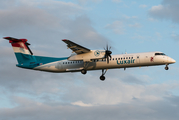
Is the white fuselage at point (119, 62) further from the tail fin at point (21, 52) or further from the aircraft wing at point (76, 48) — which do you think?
the tail fin at point (21, 52)

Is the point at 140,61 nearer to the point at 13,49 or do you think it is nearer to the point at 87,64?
the point at 87,64

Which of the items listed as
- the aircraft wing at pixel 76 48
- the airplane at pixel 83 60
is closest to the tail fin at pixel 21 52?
the airplane at pixel 83 60

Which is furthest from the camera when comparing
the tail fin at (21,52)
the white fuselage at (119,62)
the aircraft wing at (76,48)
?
the tail fin at (21,52)

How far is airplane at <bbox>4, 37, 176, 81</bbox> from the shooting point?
29.4 meters

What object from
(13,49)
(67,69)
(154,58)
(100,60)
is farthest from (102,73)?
(13,49)

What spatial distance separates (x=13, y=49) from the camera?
107 ft

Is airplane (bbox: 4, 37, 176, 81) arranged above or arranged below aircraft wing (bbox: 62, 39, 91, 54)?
below

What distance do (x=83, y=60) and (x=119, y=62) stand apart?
461cm

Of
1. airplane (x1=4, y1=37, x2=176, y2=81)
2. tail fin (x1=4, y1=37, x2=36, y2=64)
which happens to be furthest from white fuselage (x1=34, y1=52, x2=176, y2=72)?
tail fin (x1=4, y1=37, x2=36, y2=64)

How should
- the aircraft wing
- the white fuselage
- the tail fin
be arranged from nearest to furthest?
1. the aircraft wing
2. the white fuselage
3. the tail fin

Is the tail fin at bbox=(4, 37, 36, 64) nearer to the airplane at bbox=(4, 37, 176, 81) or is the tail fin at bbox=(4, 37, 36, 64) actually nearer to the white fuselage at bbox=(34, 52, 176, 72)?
the airplane at bbox=(4, 37, 176, 81)

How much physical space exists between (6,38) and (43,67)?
6252mm

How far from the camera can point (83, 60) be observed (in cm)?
2977

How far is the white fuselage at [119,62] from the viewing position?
29344 millimetres
